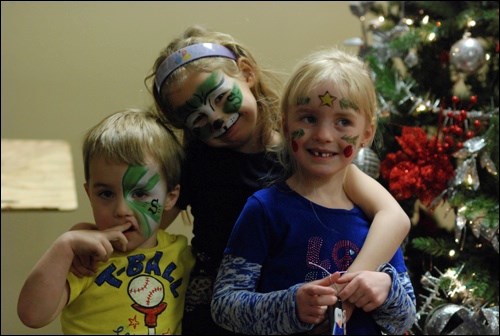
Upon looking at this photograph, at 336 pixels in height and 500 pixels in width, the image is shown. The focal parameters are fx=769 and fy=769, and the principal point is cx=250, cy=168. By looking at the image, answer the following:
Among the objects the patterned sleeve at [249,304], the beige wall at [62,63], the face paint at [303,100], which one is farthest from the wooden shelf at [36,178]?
the face paint at [303,100]

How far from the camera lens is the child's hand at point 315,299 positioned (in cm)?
107

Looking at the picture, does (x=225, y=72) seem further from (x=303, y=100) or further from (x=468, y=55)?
(x=468, y=55)

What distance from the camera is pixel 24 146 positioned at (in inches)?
88.1

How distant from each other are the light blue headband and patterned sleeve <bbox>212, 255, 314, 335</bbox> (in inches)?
14.6

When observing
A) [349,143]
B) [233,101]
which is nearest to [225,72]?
[233,101]

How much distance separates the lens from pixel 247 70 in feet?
4.79

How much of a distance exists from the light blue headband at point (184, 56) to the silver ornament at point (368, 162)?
528 mm

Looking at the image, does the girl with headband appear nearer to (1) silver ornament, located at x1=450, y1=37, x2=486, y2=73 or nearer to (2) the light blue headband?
(2) the light blue headband

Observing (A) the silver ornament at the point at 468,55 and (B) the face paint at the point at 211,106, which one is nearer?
(B) the face paint at the point at 211,106

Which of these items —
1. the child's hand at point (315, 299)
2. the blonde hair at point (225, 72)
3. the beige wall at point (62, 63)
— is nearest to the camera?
the child's hand at point (315, 299)

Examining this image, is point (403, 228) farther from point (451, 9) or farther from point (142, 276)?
point (451, 9)

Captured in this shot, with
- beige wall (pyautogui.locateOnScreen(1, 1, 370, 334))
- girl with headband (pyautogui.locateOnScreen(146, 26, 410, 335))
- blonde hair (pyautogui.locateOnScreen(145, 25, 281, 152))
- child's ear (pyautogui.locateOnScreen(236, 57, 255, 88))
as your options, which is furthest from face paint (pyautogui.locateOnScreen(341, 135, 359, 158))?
beige wall (pyautogui.locateOnScreen(1, 1, 370, 334))

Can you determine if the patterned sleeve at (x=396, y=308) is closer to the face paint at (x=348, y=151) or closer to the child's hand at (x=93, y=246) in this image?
the face paint at (x=348, y=151)

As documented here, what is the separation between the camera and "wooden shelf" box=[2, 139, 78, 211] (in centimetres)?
174
